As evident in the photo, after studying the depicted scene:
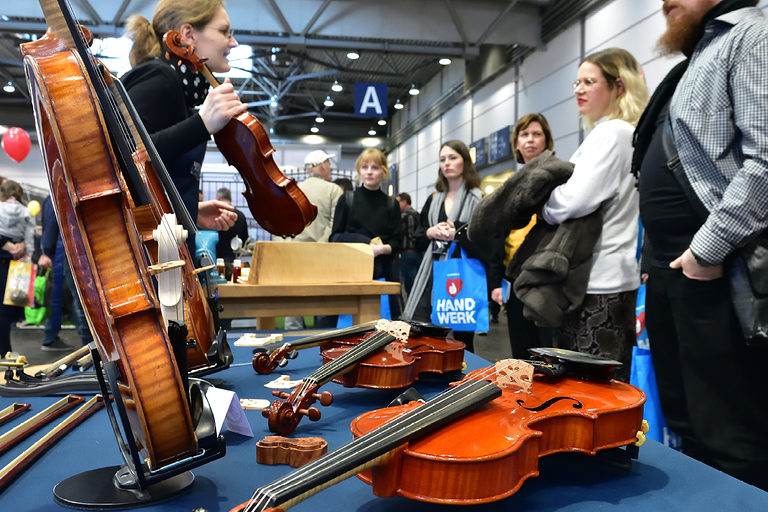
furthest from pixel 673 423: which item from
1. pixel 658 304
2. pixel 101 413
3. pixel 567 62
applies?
pixel 567 62

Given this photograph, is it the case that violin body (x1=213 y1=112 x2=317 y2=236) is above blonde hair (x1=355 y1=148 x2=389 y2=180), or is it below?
below

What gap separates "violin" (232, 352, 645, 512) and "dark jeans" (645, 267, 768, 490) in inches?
18.2

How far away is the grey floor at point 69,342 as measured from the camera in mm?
4082

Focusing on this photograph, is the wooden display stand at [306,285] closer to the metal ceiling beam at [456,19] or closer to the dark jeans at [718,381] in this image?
the dark jeans at [718,381]

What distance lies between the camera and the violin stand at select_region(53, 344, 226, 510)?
21.8 inches

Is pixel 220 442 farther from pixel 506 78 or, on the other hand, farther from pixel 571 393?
pixel 506 78

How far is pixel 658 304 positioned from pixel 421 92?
37.5ft

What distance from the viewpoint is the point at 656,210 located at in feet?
4.07

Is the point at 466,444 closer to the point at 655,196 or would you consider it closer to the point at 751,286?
the point at 751,286

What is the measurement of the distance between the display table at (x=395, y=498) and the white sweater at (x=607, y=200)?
891 millimetres

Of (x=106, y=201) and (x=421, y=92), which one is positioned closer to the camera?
(x=106, y=201)

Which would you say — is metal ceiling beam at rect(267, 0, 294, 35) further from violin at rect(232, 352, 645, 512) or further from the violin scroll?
violin at rect(232, 352, 645, 512)

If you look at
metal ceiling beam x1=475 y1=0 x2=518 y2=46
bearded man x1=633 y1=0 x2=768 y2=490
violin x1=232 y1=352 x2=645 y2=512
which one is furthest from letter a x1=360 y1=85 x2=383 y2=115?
violin x1=232 y1=352 x2=645 y2=512

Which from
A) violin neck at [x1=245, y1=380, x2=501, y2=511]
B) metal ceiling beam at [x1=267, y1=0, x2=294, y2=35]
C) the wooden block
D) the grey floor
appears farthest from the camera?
metal ceiling beam at [x1=267, y1=0, x2=294, y2=35]
